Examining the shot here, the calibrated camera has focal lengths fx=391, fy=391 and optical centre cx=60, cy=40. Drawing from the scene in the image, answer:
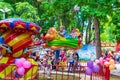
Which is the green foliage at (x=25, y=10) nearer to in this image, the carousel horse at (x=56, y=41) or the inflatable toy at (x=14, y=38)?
the inflatable toy at (x=14, y=38)

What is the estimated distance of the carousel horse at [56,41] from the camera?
13.5m

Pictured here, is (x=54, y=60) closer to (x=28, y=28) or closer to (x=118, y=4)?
(x=118, y=4)

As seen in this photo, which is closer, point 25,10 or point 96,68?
point 96,68

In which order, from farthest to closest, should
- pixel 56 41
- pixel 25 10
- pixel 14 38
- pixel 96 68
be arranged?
pixel 25 10 → pixel 14 38 → pixel 56 41 → pixel 96 68

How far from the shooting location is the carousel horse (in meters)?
13.5


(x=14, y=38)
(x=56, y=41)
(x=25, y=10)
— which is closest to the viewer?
(x=56, y=41)

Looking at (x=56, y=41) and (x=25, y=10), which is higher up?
(x=56, y=41)

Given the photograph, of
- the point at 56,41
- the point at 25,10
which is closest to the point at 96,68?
the point at 56,41

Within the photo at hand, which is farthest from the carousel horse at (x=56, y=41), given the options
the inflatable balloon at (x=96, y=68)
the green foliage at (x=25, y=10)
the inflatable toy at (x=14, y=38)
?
the green foliage at (x=25, y=10)

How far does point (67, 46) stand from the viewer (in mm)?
14203

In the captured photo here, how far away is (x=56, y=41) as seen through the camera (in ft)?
44.9

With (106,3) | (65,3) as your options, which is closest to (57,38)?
(106,3)

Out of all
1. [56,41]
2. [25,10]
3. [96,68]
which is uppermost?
[56,41]

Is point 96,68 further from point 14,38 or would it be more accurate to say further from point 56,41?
point 14,38
